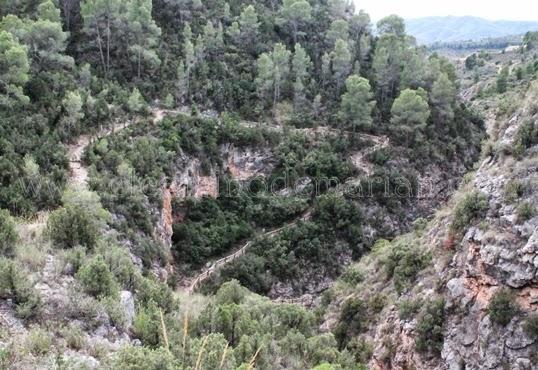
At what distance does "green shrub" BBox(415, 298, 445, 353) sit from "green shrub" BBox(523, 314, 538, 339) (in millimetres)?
3154

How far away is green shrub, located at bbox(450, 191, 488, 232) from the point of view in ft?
58.8

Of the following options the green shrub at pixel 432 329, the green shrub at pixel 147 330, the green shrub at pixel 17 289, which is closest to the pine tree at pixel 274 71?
the green shrub at pixel 432 329

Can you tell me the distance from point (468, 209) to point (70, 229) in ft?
45.2

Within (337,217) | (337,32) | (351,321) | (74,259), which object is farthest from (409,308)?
(337,32)

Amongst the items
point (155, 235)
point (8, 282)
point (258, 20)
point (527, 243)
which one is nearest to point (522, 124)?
point (527, 243)

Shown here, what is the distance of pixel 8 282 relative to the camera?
9.43 metres

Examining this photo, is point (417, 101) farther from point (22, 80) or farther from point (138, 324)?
point (138, 324)

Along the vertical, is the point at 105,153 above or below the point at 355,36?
below

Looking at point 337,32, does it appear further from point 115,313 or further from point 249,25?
point 115,313

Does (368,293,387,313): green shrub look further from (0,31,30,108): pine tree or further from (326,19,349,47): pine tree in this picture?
(326,19,349,47): pine tree

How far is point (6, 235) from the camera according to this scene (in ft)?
37.3

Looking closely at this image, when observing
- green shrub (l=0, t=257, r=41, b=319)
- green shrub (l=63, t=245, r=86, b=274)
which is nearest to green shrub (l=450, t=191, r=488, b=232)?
green shrub (l=63, t=245, r=86, b=274)

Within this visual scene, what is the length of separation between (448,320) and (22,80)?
86.4 ft

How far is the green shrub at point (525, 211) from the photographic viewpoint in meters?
15.9
